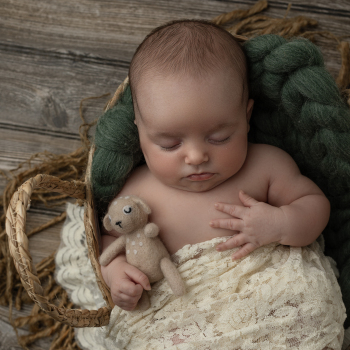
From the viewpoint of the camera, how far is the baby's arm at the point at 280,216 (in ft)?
3.68

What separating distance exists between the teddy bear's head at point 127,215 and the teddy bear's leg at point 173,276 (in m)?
0.12

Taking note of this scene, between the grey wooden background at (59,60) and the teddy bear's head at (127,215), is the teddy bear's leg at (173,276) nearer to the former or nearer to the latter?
the teddy bear's head at (127,215)

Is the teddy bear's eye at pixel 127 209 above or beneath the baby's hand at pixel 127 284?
above

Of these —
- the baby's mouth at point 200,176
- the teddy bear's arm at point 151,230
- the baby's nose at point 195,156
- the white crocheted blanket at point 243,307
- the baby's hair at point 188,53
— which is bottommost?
Result: the white crocheted blanket at point 243,307

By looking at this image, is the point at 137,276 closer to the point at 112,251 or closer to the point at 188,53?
the point at 112,251

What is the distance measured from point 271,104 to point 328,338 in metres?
0.68

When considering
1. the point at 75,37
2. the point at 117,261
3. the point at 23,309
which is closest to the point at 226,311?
the point at 117,261

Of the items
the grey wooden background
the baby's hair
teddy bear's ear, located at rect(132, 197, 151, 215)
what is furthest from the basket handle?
the grey wooden background

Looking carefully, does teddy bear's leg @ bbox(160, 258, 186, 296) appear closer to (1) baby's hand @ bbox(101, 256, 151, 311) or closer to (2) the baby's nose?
(1) baby's hand @ bbox(101, 256, 151, 311)

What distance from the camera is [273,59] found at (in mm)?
1192

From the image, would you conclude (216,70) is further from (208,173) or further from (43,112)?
(43,112)

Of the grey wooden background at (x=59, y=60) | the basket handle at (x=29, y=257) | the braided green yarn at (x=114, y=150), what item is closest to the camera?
the basket handle at (x=29, y=257)

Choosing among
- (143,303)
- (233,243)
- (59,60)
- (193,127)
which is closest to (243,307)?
(233,243)

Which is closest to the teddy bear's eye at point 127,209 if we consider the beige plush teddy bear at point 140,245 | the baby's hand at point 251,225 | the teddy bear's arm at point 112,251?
the beige plush teddy bear at point 140,245
